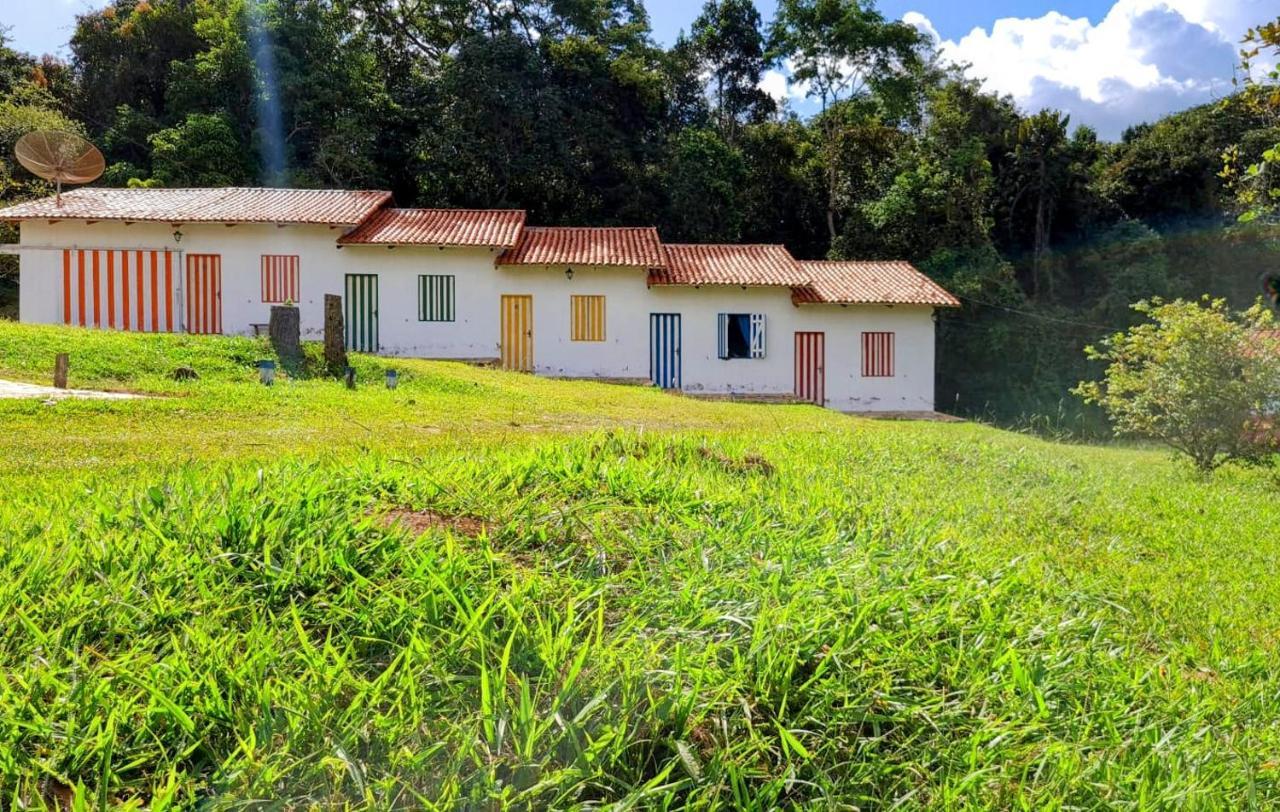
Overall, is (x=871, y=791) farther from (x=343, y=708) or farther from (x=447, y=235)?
(x=447, y=235)

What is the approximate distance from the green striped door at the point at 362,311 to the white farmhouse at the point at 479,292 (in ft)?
0.11

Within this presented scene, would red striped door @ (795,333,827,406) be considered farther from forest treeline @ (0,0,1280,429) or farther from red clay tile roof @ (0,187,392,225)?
red clay tile roof @ (0,187,392,225)

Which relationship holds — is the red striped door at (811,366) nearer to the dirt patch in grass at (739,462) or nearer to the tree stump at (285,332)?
the tree stump at (285,332)

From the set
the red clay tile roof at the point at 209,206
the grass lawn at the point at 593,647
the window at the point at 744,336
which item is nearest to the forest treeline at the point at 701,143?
the red clay tile roof at the point at 209,206

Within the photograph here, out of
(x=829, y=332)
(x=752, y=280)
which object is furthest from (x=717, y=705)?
(x=829, y=332)

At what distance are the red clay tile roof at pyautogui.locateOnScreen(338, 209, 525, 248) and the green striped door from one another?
1.02m

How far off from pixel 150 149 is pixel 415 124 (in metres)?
8.35

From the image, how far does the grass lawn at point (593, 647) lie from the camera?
1960 millimetres

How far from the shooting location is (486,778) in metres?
1.84

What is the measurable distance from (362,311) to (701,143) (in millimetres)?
12669

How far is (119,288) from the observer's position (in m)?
18.4

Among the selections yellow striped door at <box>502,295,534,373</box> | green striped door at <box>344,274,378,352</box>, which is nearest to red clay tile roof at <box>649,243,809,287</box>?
yellow striped door at <box>502,295,534,373</box>

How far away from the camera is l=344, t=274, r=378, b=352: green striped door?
62.8ft

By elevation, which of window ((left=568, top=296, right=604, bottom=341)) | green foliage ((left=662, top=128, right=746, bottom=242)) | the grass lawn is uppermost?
green foliage ((left=662, top=128, right=746, bottom=242))
